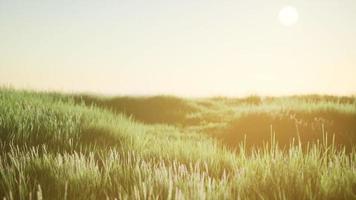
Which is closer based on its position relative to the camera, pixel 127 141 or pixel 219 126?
pixel 127 141

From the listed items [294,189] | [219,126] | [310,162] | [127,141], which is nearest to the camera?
[294,189]

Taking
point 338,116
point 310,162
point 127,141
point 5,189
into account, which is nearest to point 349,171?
point 310,162

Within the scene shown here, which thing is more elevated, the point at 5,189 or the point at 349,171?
the point at 349,171

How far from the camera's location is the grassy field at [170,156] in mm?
2422

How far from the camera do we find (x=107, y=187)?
2.57 metres

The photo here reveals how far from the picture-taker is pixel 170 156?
3.84m

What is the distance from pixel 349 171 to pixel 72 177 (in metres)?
1.53

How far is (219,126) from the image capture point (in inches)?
367

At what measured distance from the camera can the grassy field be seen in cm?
242

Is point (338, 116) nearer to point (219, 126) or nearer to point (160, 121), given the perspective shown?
point (219, 126)

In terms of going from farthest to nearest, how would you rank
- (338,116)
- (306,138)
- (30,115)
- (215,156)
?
(338,116) → (306,138) → (30,115) → (215,156)

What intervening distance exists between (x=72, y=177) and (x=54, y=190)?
0.13 meters

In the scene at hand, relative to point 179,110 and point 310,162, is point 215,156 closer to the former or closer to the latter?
point 310,162

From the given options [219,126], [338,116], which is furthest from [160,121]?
[338,116]
